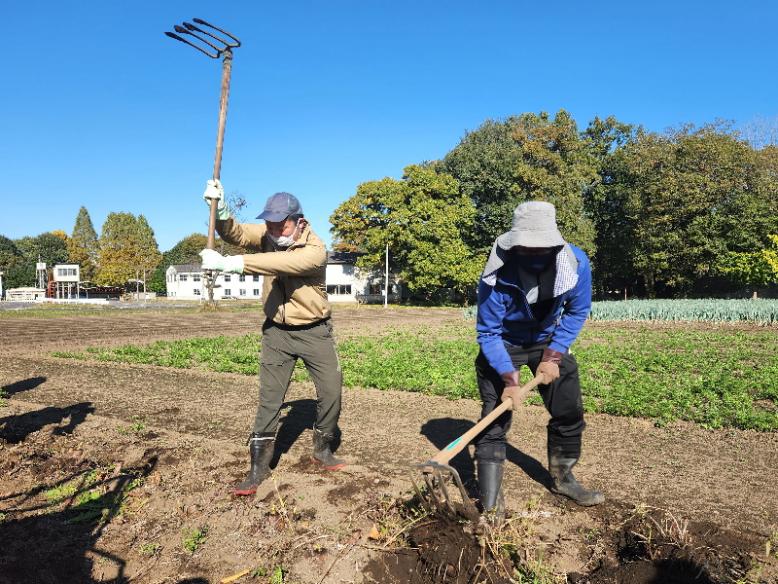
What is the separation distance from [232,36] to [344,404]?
443 centimetres

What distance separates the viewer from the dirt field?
9.15 feet

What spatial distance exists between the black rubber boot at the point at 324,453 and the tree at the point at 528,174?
129 ft

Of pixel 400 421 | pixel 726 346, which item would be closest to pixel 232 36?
pixel 400 421

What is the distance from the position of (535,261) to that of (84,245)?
281 feet

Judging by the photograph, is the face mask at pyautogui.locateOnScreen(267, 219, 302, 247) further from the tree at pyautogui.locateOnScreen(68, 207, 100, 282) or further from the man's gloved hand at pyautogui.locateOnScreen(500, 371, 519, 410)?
the tree at pyautogui.locateOnScreen(68, 207, 100, 282)

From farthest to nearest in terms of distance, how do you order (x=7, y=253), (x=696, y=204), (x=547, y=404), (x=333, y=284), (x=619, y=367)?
1. (x=7, y=253)
2. (x=333, y=284)
3. (x=696, y=204)
4. (x=619, y=367)
5. (x=547, y=404)

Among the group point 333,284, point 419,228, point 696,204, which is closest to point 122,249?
point 333,284

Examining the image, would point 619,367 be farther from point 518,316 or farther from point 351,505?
point 351,505

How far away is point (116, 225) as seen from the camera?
6981 cm

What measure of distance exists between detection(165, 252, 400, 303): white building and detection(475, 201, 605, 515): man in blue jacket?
131 ft

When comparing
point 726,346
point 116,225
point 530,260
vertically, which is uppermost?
point 116,225

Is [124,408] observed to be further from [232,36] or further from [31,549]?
[232,36]

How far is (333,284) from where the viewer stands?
57.0 m

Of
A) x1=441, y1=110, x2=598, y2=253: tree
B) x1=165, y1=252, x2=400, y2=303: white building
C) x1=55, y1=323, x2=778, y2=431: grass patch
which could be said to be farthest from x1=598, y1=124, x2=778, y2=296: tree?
x1=55, y1=323, x2=778, y2=431: grass patch
